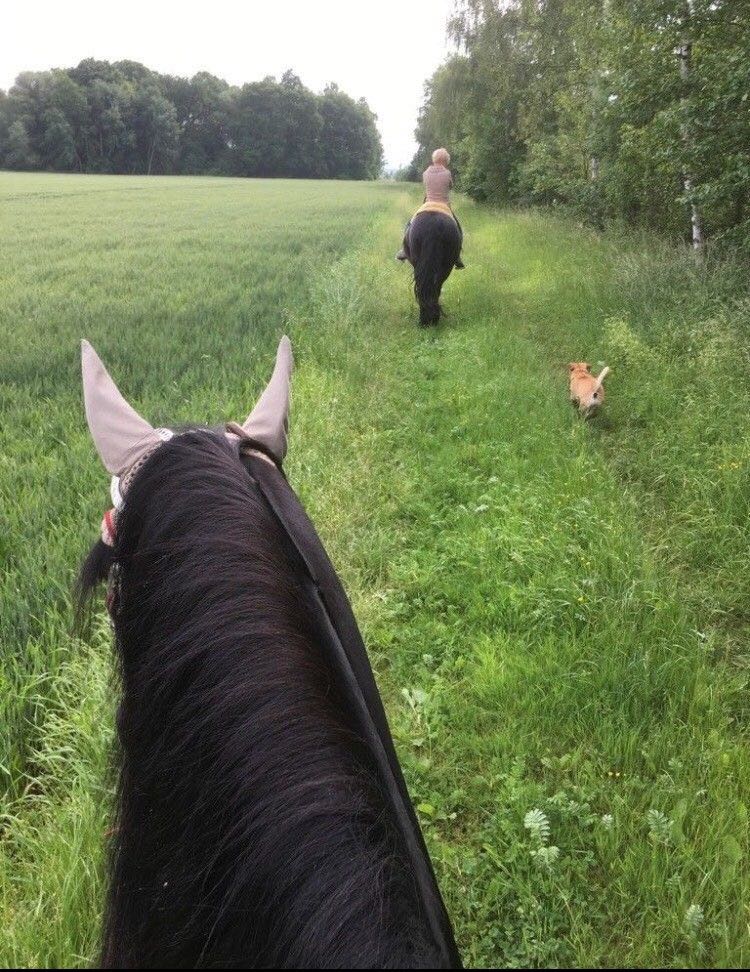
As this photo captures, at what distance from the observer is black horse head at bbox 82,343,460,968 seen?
0.67m

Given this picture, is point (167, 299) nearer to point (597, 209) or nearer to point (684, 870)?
point (684, 870)

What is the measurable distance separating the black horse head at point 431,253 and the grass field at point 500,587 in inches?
17.3

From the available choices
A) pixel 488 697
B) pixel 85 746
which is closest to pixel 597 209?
pixel 488 697

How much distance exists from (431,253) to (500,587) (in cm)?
537

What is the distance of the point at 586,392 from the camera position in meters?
4.95

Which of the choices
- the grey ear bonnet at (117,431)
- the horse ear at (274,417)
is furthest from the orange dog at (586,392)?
the grey ear bonnet at (117,431)

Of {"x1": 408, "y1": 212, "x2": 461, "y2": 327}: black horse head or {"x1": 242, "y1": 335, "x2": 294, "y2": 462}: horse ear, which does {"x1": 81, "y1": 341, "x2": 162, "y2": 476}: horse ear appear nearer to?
{"x1": 242, "y1": 335, "x2": 294, "y2": 462}: horse ear

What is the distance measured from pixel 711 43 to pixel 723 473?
592cm

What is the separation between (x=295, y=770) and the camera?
767 millimetres

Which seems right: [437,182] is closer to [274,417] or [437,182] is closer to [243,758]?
[274,417]

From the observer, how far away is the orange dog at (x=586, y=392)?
4.86m

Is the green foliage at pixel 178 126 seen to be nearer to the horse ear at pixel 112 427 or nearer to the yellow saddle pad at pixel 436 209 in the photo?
the yellow saddle pad at pixel 436 209

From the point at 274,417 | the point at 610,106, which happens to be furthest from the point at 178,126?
the point at 274,417

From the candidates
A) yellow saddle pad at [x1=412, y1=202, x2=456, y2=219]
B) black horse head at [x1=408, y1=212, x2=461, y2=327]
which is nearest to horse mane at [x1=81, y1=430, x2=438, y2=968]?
black horse head at [x1=408, y1=212, x2=461, y2=327]
